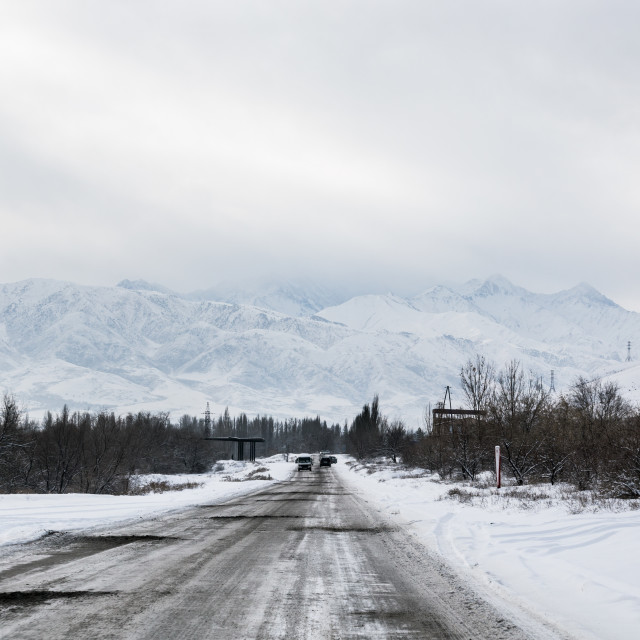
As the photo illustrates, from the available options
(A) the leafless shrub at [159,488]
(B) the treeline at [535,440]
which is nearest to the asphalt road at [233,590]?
(B) the treeline at [535,440]

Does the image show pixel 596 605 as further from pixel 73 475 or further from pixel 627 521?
pixel 73 475

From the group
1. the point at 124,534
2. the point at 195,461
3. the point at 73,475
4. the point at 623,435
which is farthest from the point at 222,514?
the point at 195,461

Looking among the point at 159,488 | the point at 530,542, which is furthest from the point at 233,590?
the point at 159,488

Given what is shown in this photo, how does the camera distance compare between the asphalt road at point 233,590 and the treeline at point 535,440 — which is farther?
the treeline at point 535,440

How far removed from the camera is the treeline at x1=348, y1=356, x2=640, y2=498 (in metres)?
17.2

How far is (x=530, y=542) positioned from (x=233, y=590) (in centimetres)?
646

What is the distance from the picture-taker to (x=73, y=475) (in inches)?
2229

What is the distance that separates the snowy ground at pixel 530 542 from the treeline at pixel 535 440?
170 cm

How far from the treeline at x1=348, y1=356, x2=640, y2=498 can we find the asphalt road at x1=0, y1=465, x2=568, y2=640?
308 inches

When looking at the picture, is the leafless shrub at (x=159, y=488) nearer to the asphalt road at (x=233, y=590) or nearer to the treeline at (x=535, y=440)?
the treeline at (x=535, y=440)

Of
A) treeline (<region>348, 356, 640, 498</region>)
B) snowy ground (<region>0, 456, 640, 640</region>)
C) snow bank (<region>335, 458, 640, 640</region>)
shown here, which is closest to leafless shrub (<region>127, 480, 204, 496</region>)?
snowy ground (<region>0, 456, 640, 640</region>)

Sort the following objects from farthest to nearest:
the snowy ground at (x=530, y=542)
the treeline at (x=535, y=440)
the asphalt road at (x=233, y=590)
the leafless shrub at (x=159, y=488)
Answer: the leafless shrub at (x=159, y=488) → the treeline at (x=535, y=440) → the snowy ground at (x=530, y=542) → the asphalt road at (x=233, y=590)

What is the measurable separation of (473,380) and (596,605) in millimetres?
30943

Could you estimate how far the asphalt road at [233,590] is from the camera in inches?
217
